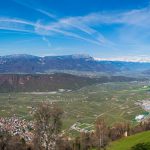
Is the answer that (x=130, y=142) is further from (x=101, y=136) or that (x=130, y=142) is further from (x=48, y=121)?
(x=48, y=121)

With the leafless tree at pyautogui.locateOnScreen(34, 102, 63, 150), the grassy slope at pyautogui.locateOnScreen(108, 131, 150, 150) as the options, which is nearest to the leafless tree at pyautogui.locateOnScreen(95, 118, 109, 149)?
the grassy slope at pyautogui.locateOnScreen(108, 131, 150, 150)

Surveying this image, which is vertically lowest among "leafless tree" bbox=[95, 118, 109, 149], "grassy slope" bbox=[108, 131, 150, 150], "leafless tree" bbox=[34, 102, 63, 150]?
"leafless tree" bbox=[95, 118, 109, 149]

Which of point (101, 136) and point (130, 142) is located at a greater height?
point (130, 142)

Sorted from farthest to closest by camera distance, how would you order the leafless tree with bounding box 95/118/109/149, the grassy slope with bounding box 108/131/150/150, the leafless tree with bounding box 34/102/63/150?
the leafless tree with bounding box 95/118/109/149 < the grassy slope with bounding box 108/131/150/150 < the leafless tree with bounding box 34/102/63/150

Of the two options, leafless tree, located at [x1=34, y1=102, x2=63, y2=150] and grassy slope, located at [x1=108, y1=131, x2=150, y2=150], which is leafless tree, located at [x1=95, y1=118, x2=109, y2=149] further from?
leafless tree, located at [x1=34, y1=102, x2=63, y2=150]

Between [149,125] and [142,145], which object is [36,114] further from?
[149,125]

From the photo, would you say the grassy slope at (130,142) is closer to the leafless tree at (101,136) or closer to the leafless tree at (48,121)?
the leafless tree at (101,136)

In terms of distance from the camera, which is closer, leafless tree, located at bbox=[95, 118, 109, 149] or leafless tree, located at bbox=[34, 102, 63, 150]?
leafless tree, located at bbox=[34, 102, 63, 150]

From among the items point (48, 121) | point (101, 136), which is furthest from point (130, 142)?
point (48, 121)

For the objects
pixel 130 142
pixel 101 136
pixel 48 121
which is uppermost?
pixel 48 121

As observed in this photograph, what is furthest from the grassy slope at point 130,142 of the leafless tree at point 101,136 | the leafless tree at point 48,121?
the leafless tree at point 48,121

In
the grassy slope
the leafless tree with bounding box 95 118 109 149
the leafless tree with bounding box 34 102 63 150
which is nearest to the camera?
the leafless tree with bounding box 34 102 63 150
